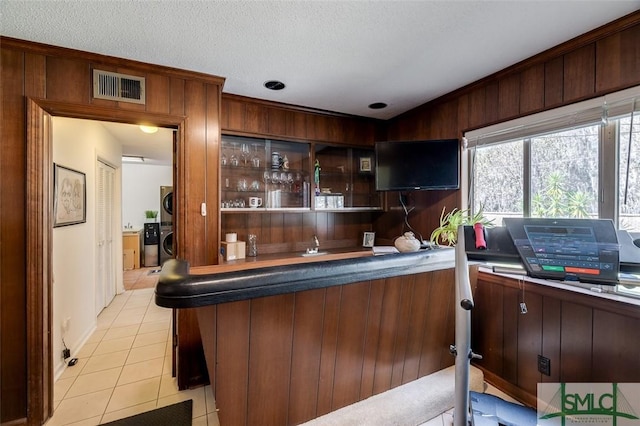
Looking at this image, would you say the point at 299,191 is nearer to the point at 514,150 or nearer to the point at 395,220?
the point at 395,220

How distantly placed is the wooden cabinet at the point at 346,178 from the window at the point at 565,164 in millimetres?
1316

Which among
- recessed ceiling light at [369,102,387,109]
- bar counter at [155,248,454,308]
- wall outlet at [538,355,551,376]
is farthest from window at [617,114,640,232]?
recessed ceiling light at [369,102,387,109]

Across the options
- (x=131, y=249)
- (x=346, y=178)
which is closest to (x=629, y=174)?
(x=346, y=178)

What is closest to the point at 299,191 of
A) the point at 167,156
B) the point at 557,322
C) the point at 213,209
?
the point at 213,209

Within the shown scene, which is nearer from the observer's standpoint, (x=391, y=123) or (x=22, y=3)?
(x=22, y=3)

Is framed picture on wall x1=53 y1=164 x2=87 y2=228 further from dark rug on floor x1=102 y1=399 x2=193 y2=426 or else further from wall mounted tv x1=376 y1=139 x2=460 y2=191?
wall mounted tv x1=376 y1=139 x2=460 y2=191

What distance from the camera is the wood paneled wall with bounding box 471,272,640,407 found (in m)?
1.59

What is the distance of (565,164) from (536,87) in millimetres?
607

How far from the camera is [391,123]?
3.54 metres

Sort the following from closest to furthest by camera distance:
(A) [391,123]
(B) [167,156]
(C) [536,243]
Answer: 1. (C) [536,243]
2. (A) [391,123]
3. (B) [167,156]

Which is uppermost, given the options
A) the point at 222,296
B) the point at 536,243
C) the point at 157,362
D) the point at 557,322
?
the point at 536,243

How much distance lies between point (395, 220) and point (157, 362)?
9.85 ft

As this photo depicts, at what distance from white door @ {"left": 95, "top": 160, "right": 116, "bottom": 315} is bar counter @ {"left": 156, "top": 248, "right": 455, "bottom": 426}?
3151 millimetres

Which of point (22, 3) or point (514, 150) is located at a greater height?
point (22, 3)
